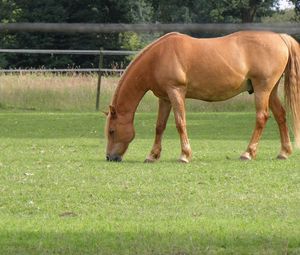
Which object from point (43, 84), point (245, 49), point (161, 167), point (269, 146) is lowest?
point (43, 84)

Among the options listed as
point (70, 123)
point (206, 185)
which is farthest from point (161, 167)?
point (70, 123)

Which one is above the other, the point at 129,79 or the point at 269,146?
the point at 129,79

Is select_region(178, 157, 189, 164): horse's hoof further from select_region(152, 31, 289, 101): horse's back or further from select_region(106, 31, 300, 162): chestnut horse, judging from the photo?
select_region(152, 31, 289, 101): horse's back

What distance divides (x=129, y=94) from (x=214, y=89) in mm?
1167

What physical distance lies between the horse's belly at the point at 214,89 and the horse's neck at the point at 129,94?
2.20 ft

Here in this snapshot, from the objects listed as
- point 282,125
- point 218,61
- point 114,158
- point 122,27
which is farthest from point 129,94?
point 122,27

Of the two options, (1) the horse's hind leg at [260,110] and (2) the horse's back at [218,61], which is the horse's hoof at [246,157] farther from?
(2) the horse's back at [218,61]

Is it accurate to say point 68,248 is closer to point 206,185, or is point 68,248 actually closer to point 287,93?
point 206,185

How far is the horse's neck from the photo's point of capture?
1438cm

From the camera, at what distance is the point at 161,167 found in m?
12.8

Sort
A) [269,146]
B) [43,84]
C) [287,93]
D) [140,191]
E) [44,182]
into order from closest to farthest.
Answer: [140,191]
[44,182]
[287,93]
[269,146]
[43,84]

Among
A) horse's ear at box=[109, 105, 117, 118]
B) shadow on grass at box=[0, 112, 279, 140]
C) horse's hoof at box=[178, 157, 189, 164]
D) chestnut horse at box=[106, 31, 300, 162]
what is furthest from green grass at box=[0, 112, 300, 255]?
shadow on grass at box=[0, 112, 279, 140]

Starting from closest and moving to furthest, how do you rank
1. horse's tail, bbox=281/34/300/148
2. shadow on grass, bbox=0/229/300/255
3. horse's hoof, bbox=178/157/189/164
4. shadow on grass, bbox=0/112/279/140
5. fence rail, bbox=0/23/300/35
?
1. fence rail, bbox=0/23/300/35
2. shadow on grass, bbox=0/229/300/255
3. horse's hoof, bbox=178/157/189/164
4. horse's tail, bbox=281/34/300/148
5. shadow on grass, bbox=0/112/279/140

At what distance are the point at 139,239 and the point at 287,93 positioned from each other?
23.5 ft
